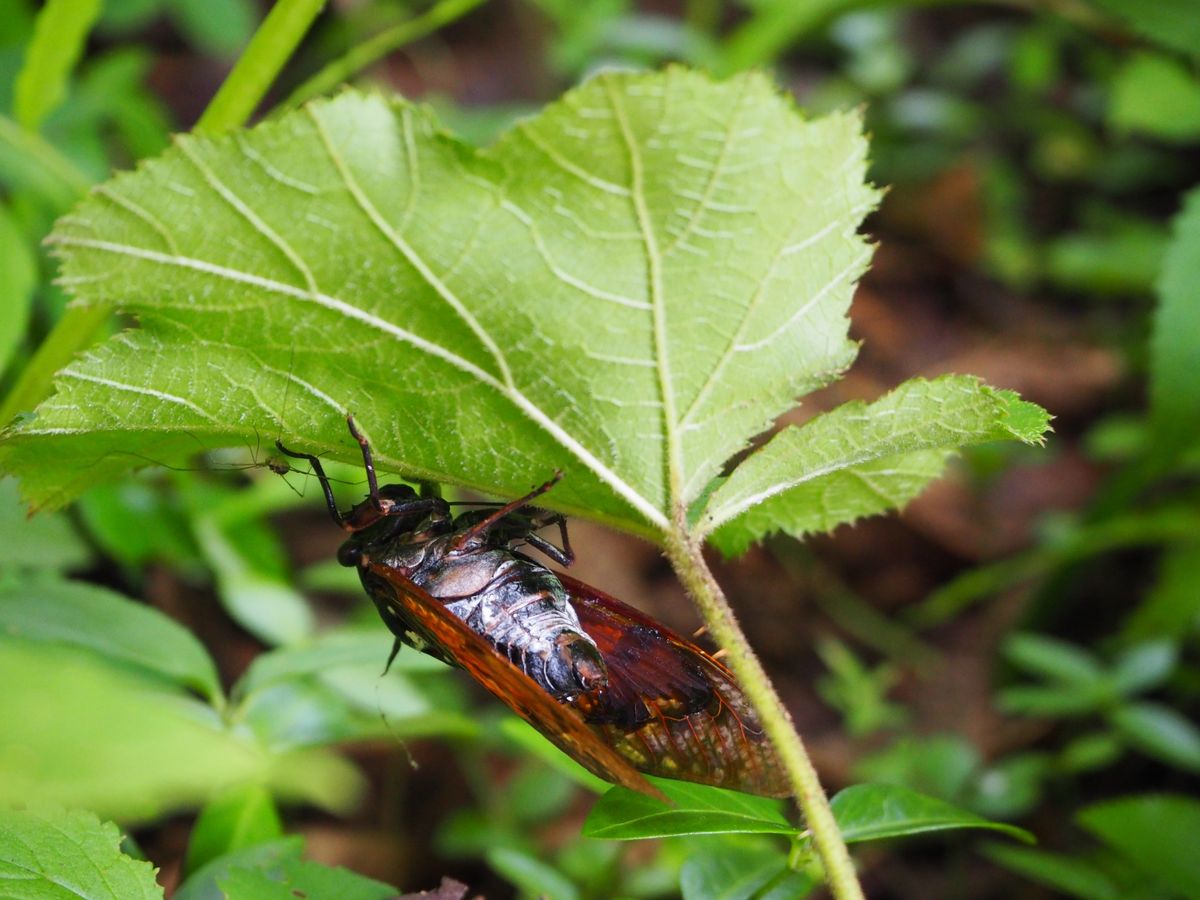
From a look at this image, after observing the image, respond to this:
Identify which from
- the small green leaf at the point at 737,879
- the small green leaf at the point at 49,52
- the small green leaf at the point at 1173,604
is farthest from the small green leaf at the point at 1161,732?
the small green leaf at the point at 49,52

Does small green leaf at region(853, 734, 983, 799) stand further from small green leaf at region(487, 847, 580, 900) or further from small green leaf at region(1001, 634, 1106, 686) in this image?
small green leaf at region(487, 847, 580, 900)

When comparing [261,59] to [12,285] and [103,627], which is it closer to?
[12,285]

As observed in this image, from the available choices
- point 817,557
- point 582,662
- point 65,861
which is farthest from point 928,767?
point 65,861

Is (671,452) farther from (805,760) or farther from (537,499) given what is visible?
(805,760)

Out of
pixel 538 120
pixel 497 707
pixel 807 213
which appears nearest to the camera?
pixel 538 120

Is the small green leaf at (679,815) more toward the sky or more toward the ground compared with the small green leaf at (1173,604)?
more toward the ground

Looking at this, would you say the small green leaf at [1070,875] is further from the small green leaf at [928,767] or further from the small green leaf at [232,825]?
the small green leaf at [232,825]

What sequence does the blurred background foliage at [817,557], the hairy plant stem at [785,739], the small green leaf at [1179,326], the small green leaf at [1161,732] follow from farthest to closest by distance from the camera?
the small green leaf at [1161,732] < the small green leaf at [1179,326] < the blurred background foliage at [817,557] < the hairy plant stem at [785,739]

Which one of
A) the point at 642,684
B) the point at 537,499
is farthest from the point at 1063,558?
the point at 537,499
